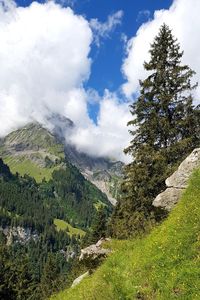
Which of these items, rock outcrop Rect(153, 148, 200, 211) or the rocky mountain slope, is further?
rock outcrop Rect(153, 148, 200, 211)

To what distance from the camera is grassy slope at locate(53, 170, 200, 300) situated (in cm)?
1279

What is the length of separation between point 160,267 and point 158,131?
24.9m

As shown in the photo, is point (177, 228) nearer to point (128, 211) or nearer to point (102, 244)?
point (102, 244)

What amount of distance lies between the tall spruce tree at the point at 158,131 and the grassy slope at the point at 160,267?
16.4 m

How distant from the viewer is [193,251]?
46.2 feet

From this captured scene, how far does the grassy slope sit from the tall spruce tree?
645 inches

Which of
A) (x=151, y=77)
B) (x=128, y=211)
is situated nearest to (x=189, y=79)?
(x=151, y=77)

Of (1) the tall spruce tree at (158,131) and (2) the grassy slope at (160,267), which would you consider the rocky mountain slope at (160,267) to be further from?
(1) the tall spruce tree at (158,131)

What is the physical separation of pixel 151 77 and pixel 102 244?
2072 cm

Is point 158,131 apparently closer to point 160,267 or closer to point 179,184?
point 179,184

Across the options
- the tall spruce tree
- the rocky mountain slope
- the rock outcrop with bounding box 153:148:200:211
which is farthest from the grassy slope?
the tall spruce tree

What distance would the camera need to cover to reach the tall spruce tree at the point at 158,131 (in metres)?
35.5

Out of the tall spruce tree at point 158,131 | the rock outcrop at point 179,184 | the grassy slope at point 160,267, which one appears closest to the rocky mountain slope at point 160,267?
the grassy slope at point 160,267

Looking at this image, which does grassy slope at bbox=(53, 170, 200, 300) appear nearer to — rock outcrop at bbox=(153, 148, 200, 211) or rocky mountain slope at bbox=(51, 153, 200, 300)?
rocky mountain slope at bbox=(51, 153, 200, 300)
